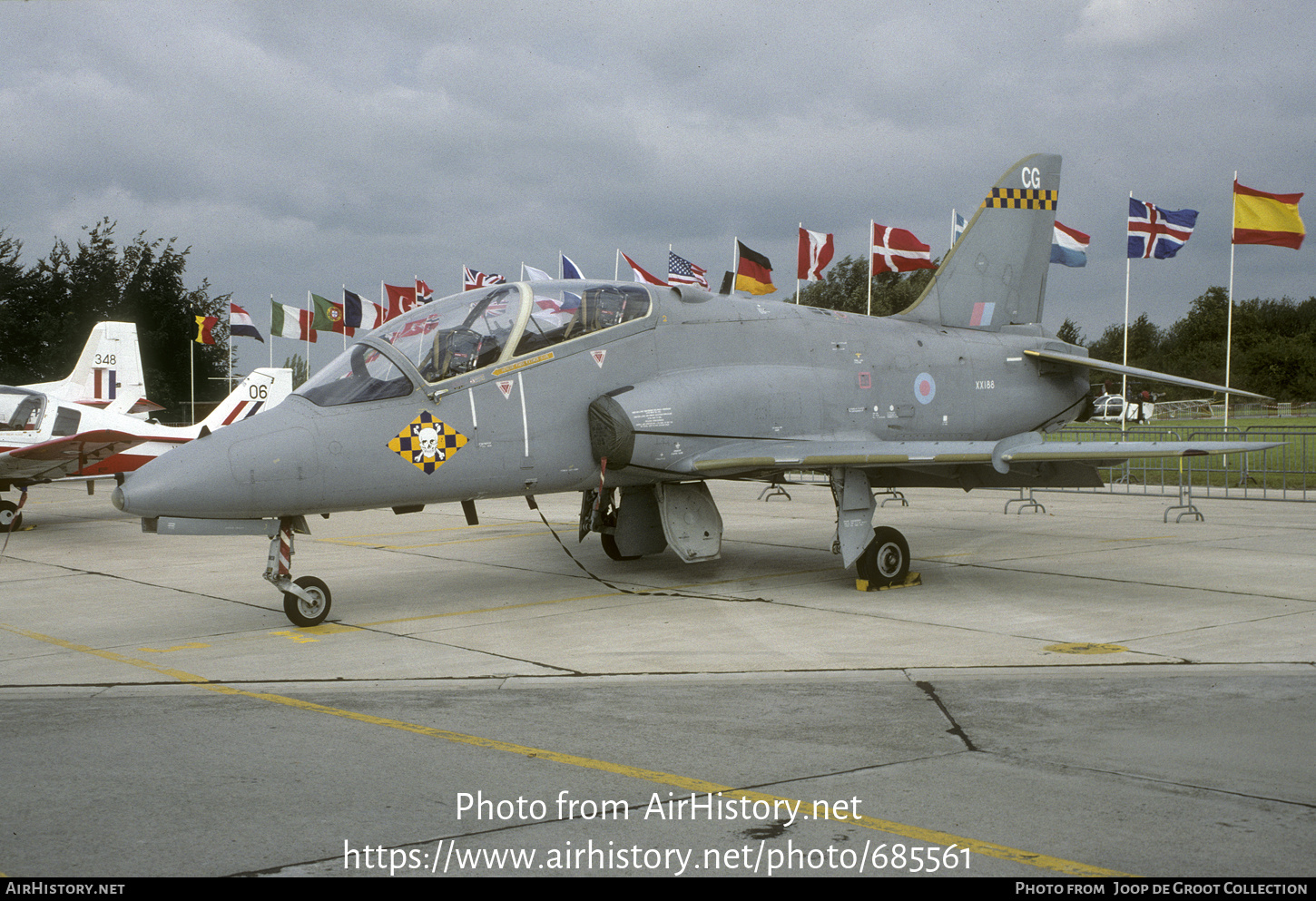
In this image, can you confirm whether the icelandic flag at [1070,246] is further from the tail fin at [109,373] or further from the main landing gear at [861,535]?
the tail fin at [109,373]

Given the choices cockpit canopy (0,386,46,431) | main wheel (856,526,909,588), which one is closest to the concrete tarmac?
main wheel (856,526,909,588)

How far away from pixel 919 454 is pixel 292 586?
586 cm

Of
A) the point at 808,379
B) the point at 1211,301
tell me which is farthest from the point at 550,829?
the point at 1211,301

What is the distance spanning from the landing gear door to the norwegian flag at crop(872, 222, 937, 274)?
16.7 m

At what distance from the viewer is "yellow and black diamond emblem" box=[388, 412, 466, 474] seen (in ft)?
30.5

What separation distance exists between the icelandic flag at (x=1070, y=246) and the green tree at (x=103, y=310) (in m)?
42.6

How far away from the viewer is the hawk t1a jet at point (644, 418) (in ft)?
29.6

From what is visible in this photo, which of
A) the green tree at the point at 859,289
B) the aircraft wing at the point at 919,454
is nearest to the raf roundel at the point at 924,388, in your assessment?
the aircraft wing at the point at 919,454

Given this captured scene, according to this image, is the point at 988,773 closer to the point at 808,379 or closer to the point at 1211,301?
the point at 808,379

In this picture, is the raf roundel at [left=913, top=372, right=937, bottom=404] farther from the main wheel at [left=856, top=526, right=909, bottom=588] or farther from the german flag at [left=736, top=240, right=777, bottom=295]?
the german flag at [left=736, top=240, right=777, bottom=295]

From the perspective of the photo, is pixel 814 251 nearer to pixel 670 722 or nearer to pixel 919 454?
pixel 919 454

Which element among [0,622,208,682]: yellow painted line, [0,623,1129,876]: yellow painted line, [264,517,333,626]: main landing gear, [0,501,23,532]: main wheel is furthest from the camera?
[0,501,23,532]: main wheel
